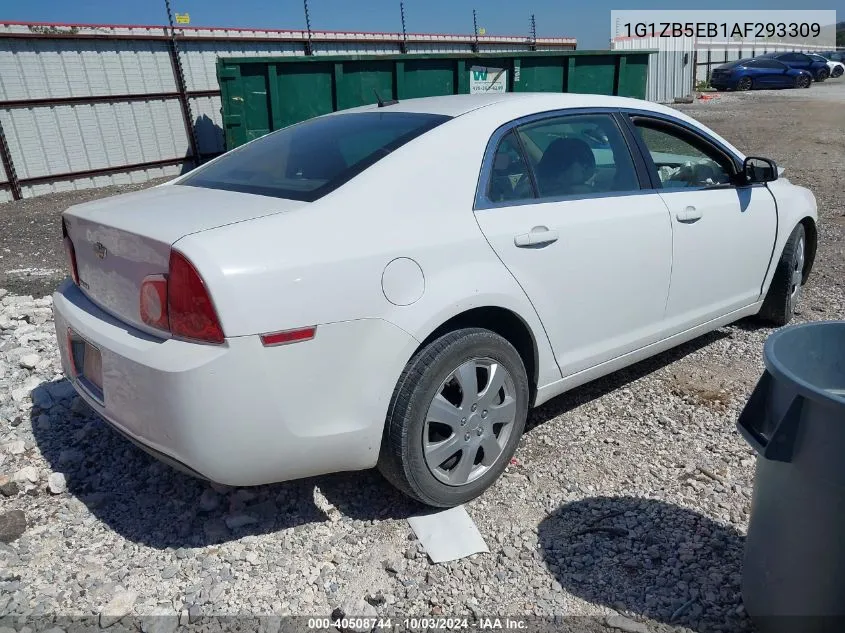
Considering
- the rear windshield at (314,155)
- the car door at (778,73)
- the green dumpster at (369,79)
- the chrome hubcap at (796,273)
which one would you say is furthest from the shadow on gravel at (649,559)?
the car door at (778,73)

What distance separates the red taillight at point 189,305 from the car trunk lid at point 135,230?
7 centimetres

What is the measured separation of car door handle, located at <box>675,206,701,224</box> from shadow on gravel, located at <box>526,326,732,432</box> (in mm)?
1002

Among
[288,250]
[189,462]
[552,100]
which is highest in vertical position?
[552,100]

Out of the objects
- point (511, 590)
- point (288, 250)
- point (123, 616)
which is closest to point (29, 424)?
point (123, 616)

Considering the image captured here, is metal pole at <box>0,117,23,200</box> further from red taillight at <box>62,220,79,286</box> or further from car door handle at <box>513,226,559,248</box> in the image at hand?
car door handle at <box>513,226,559,248</box>

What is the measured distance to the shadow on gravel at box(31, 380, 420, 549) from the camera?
284 cm

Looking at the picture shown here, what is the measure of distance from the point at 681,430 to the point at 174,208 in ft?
8.49

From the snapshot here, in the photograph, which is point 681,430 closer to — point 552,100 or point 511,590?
point 511,590

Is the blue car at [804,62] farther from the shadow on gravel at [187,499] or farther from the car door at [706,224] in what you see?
the shadow on gravel at [187,499]

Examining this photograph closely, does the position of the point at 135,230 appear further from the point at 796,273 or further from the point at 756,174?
the point at 796,273

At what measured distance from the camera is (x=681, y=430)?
350 centimetres

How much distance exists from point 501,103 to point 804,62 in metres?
35.0

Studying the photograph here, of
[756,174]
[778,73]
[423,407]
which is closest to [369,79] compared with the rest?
[756,174]

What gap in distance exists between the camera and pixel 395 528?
2.82m
